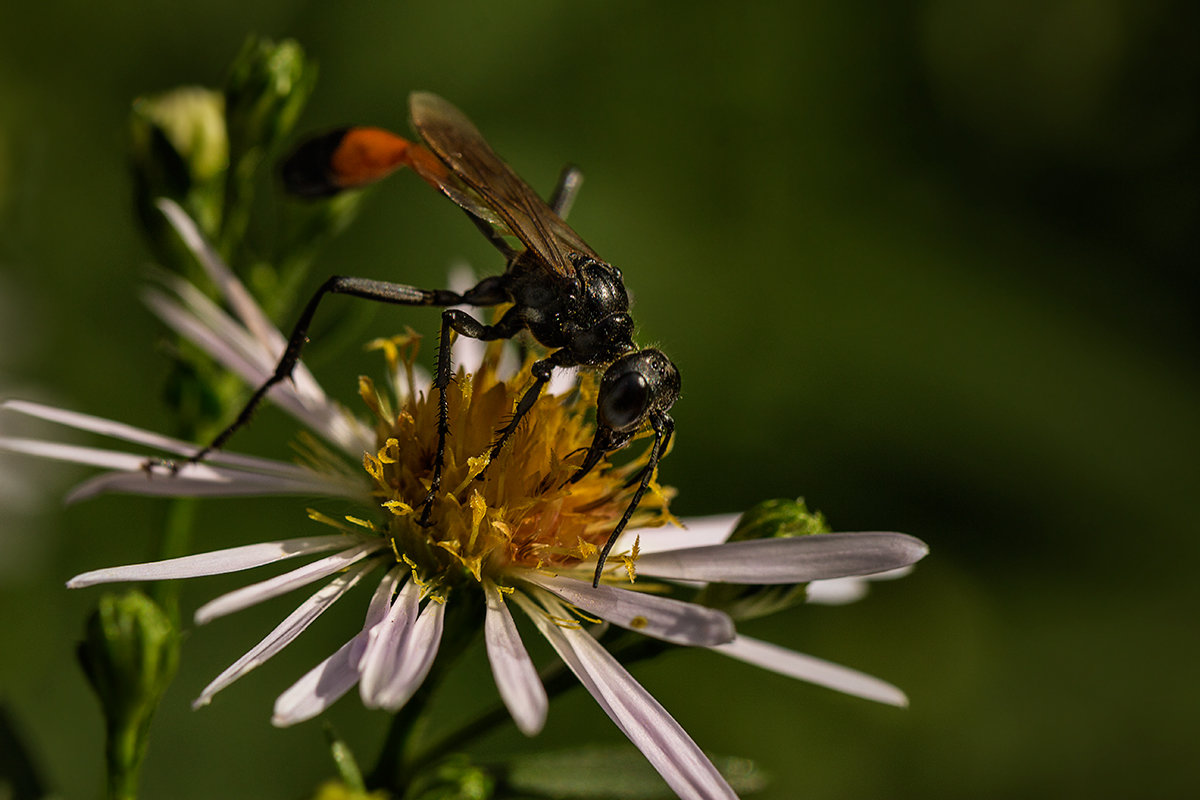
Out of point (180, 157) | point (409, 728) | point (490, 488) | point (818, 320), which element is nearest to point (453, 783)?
point (409, 728)

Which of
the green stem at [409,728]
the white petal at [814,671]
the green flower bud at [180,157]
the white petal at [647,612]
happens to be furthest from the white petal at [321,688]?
the green flower bud at [180,157]

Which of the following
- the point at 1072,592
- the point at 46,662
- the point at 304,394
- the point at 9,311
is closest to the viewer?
the point at 304,394

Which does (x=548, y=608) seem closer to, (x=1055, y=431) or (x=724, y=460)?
(x=724, y=460)

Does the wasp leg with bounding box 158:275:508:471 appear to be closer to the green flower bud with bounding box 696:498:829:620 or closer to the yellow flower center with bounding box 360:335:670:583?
the yellow flower center with bounding box 360:335:670:583

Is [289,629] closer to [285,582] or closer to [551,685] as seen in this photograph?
[285,582]

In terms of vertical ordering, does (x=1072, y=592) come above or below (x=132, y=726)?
above

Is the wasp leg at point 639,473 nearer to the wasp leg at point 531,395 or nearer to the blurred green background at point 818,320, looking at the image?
the wasp leg at point 531,395

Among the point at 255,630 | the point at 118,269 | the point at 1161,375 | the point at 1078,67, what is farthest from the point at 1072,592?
the point at 118,269
